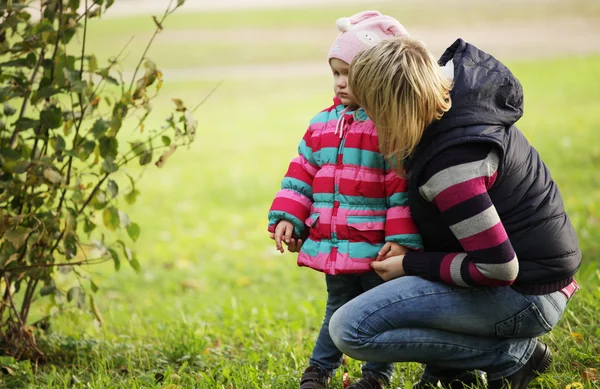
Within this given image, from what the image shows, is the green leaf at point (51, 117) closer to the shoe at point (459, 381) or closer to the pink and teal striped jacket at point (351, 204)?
the pink and teal striped jacket at point (351, 204)

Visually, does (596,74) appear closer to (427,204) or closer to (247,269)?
Answer: (247,269)

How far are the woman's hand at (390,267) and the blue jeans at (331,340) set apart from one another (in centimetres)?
22

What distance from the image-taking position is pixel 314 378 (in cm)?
284

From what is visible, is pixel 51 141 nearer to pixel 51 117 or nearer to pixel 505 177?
pixel 51 117

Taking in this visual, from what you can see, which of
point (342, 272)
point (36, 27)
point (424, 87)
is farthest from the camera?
point (36, 27)

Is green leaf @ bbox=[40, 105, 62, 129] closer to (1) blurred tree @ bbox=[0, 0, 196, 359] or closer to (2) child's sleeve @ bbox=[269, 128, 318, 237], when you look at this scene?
(1) blurred tree @ bbox=[0, 0, 196, 359]

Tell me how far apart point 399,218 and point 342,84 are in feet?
1.67

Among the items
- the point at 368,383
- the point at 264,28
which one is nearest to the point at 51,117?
the point at 368,383

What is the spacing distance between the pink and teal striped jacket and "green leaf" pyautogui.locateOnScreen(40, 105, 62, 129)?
3.63ft

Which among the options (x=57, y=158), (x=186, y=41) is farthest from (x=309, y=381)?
(x=186, y=41)

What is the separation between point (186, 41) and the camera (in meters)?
22.1

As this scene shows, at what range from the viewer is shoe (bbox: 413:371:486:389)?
2.79 meters

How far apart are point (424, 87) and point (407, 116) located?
100mm

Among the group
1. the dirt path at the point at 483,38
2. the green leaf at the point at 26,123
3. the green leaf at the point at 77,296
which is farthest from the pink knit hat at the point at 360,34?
the dirt path at the point at 483,38
